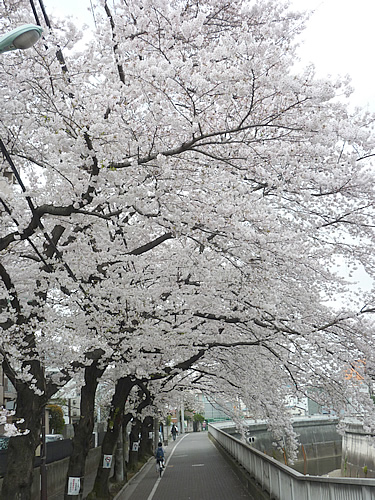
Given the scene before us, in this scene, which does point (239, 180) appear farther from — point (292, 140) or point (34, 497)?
point (34, 497)

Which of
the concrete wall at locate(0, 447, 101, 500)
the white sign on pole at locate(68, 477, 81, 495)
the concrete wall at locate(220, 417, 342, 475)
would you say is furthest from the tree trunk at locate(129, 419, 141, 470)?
the concrete wall at locate(220, 417, 342, 475)

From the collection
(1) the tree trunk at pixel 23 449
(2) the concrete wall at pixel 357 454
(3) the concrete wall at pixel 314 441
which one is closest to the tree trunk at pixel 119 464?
(1) the tree trunk at pixel 23 449

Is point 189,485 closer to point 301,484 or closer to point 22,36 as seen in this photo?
point 301,484

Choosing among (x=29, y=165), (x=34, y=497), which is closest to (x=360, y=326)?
(x=29, y=165)

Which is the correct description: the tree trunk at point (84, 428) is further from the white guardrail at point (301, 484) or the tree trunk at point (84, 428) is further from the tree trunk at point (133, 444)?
the tree trunk at point (133, 444)

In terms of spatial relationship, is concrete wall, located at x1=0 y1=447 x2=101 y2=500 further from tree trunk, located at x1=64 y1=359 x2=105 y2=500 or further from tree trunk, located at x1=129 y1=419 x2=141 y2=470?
tree trunk, located at x1=129 y1=419 x2=141 y2=470

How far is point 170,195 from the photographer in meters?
8.25

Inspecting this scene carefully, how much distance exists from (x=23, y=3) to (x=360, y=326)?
28.3ft

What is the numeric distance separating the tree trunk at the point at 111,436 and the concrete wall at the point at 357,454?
1567 cm

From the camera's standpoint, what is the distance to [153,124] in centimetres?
746

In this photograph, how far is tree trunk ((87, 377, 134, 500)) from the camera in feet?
49.7

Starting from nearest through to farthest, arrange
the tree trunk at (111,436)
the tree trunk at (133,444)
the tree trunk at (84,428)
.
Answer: the tree trunk at (84,428)
the tree trunk at (111,436)
the tree trunk at (133,444)

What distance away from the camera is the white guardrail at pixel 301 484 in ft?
17.7

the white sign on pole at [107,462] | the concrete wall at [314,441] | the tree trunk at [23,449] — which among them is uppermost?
the tree trunk at [23,449]
